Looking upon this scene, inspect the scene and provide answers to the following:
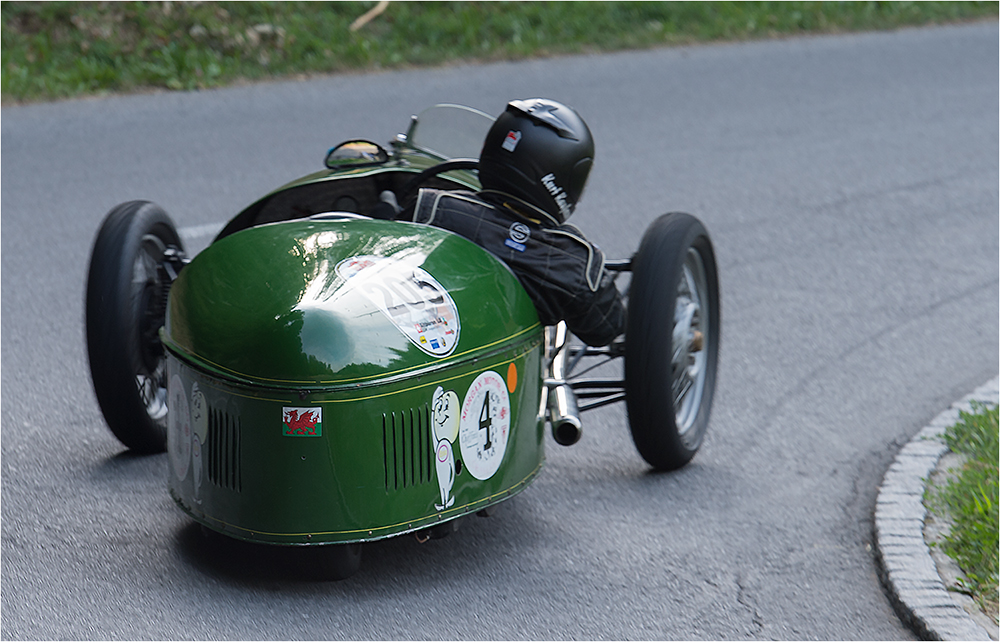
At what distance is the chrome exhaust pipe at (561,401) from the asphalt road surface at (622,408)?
37 cm

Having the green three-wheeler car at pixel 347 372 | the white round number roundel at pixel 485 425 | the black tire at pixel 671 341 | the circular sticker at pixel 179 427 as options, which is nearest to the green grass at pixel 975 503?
the black tire at pixel 671 341

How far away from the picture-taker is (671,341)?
4180 mm

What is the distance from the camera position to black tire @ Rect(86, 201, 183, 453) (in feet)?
13.4

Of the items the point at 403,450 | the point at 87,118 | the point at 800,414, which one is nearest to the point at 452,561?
the point at 403,450

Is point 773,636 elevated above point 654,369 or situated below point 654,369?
below

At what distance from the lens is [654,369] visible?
13.6 feet

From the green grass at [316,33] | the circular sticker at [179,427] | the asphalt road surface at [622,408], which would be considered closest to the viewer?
the circular sticker at [179,427]

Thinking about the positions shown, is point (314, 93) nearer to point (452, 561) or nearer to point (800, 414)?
point (800, 414)

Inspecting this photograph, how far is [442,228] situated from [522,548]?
3.56 ft

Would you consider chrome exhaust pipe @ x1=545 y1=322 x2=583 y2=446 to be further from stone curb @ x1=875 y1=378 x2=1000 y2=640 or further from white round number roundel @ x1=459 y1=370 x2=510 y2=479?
stone curb @ x1=875 y1=378 x2=1000 y2=640

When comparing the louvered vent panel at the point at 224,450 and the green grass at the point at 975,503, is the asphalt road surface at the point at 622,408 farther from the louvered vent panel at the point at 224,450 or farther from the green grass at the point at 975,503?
the louvered vent panel at the point at 224,450

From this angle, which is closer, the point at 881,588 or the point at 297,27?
the point at 881,588

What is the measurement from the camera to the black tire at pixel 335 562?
3.54 meters

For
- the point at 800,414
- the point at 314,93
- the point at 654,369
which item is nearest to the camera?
the point at 654,369
